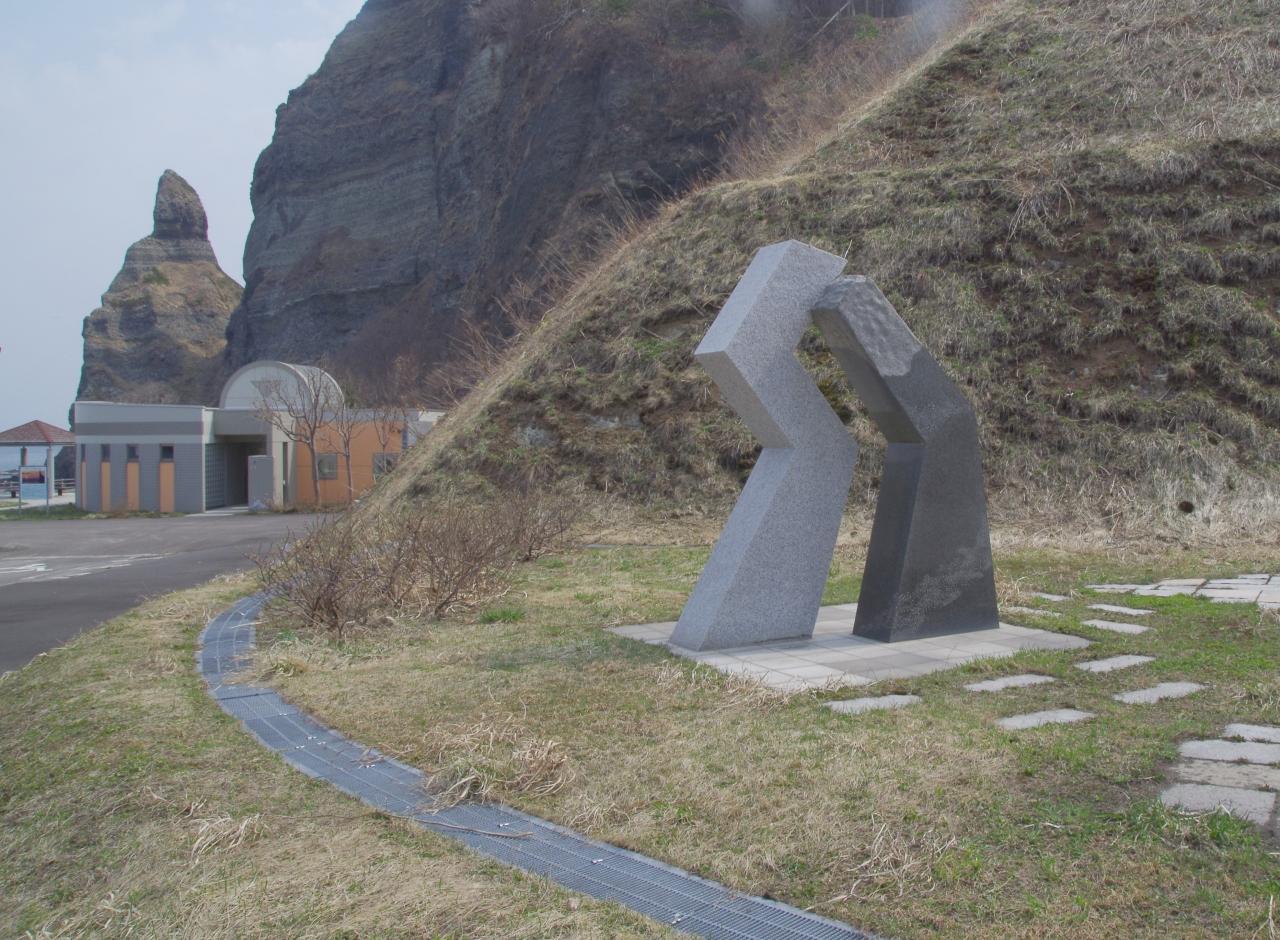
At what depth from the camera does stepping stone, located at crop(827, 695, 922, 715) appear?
4.95 meters

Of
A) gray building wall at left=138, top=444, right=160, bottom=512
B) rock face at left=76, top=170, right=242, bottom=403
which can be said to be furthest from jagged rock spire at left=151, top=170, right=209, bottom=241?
gray building wall at left=138, top=444, right=160, bottom=512

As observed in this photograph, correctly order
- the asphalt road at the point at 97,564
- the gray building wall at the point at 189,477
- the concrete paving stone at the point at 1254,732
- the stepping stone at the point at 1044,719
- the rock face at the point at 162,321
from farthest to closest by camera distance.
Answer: the rock face at the point at 162,321 → the gray building wall at the point at 189,477 → the asphalt road at the point at 97,564 → the stepping stone at the point at 1044,719 → the concrete paving stone at the point at 1254,732

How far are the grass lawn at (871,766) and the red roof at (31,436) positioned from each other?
109 feet

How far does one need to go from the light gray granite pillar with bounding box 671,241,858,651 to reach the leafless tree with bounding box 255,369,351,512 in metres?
25.3

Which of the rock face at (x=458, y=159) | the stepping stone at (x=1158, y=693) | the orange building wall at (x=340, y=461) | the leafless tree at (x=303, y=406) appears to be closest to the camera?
the stepping stone at (x=1158, y=693)

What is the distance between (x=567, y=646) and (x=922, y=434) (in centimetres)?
271

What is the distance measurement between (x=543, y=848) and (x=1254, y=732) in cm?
298

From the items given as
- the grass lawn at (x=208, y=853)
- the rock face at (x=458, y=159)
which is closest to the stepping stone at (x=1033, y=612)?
the grass lawn at (x=208, y=853)

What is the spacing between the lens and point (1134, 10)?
2012 centimetres

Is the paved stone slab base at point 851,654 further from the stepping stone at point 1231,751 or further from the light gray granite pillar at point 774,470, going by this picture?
the stepping stone at point 1231,751

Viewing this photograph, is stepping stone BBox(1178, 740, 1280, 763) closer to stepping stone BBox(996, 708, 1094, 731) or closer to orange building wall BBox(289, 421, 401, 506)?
stepping stone BBox(996, 708, 1094, 731)

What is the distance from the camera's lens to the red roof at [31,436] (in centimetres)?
3512

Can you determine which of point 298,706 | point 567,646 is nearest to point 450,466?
point 567,646

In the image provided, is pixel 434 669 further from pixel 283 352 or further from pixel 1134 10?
pixel 283 352
